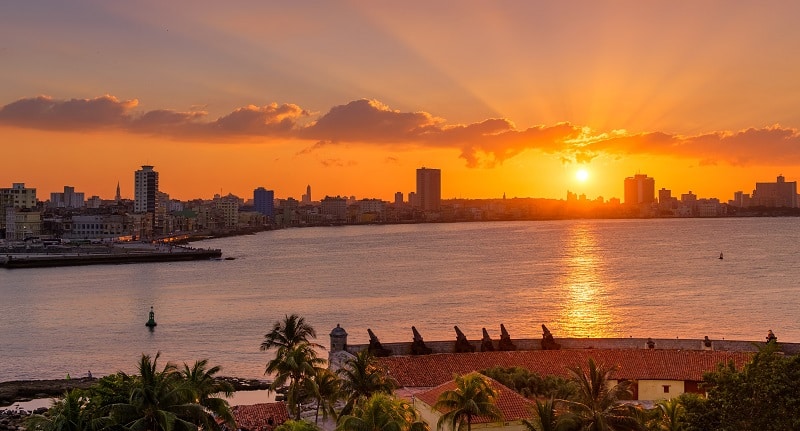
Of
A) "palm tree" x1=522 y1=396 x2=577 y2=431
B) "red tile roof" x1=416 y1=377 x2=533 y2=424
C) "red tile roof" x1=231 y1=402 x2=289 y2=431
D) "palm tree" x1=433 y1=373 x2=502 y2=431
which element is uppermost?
"palm tree" x1=522 y1=396 x2=577 y2=431

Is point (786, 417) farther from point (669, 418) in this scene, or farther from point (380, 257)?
point (380, 257)

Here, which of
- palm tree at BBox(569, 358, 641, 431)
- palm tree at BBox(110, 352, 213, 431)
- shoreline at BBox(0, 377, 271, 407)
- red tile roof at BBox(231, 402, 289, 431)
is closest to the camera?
palm tree at BBox(569, 358, 641, 431)

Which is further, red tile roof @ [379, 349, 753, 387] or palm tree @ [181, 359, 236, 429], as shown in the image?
red tile roof @ [379, 349, 753, 387]

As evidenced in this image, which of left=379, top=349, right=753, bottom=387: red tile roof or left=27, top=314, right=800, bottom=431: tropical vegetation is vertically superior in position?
left=27, top=314, right=800, bottom=431: tropical vegetation

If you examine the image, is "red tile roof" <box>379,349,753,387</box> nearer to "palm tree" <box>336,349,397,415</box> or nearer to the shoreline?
"palm tree" <box>336,349,397,415</box>

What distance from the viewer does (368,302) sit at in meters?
75.8

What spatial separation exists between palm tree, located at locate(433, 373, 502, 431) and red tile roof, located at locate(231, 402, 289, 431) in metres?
8.60

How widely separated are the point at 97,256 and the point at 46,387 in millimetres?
105347

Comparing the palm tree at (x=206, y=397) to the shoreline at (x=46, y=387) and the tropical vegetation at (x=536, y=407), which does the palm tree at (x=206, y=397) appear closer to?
the tropical vegetation at (x=536, y=407)

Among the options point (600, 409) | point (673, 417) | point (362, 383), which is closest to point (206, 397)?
point (362, 383)

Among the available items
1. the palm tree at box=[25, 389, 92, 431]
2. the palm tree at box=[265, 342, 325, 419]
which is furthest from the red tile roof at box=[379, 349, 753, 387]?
the palm tree at box=[25, 389, 92, 431]

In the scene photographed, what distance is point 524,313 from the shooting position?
224 ft

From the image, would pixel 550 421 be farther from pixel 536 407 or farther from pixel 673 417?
pixel 673 417

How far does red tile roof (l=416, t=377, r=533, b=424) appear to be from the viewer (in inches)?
897
